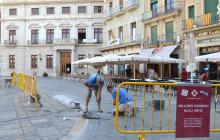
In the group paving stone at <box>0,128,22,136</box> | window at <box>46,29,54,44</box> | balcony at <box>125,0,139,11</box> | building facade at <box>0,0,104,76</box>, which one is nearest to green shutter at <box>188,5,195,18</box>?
balcony at <box>125,0,139,11</box>

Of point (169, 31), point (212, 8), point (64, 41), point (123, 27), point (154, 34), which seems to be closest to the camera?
point (212, 8)

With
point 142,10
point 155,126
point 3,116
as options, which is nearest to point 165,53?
point 142,10

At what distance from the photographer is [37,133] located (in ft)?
31.6

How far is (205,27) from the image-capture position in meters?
29.3

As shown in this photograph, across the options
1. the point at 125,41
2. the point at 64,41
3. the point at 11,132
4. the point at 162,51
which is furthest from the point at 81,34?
the point at 11,132

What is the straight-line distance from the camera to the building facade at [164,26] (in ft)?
113

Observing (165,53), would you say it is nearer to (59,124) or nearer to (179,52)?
(179,52)

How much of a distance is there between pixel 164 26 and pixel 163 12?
1208 millimetres

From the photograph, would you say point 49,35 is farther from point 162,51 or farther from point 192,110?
point 192,110

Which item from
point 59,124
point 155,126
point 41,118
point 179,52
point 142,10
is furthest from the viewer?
point 142,10

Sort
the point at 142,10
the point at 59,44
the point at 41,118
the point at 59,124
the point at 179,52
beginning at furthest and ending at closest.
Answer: the point at 59,44 → the point at 142,10 → the point at 179,52 → the point at 41,118 → the point at 59,124

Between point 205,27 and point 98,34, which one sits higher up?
point 98,34

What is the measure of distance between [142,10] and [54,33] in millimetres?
28824

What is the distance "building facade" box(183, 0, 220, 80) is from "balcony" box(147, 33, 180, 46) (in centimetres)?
204
